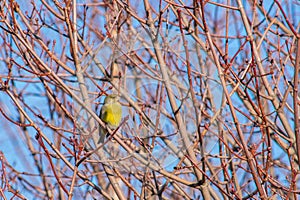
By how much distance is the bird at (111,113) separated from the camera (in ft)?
10.3

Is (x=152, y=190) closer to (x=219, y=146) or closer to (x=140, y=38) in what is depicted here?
(x=219, y=146)

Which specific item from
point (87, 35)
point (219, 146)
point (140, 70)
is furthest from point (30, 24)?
point (219, 146)

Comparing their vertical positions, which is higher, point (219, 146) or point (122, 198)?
point (219, 146)

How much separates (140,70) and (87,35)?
1.50 meters

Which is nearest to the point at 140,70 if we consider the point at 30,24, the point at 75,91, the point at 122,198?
the point at 75,91

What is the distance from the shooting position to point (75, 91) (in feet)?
10.3

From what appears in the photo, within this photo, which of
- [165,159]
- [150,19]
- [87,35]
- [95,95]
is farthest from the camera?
[87,35]

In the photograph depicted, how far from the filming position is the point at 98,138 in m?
3.14

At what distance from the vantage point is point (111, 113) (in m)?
3.22

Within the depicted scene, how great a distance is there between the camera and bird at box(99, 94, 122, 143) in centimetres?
313

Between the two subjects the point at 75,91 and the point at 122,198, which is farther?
the point at 122,198

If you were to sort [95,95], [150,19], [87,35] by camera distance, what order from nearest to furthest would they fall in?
[95,95] < [150,19] < [87,35]

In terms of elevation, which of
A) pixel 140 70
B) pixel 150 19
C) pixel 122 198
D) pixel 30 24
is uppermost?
pixel 30 24

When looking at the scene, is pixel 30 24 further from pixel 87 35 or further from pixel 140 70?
pixel 140 70
